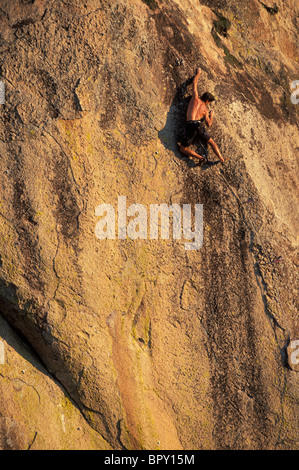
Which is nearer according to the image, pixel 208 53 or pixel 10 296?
pixel 10 296

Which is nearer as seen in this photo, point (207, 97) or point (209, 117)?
point (207, 97)

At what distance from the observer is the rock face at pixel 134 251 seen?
4477mm

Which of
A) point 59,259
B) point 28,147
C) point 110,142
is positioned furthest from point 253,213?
point 28,147

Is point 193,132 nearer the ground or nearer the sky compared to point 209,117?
nearer the ground

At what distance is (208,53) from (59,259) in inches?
121

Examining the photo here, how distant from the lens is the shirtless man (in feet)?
15.5

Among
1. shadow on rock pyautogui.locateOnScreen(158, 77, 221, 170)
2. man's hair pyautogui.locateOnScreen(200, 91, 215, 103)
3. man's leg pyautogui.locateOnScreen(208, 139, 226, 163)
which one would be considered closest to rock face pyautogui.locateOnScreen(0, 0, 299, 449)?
shadow on rock pyautogui.locateOnScreen(158, 77, 221, 170)

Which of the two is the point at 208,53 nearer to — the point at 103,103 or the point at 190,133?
the point at 190,133

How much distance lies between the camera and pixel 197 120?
15.5ft

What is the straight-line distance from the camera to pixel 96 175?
4590mm

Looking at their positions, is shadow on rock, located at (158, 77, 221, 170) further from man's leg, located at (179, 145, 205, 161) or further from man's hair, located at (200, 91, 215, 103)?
man's hair, located at (200, 91, 215, 103)

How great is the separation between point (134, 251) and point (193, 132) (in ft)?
4.89

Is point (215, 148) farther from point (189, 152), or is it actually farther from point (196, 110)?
point (196, 110)

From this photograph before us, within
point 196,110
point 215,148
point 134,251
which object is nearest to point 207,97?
point 196,110
